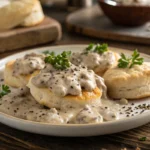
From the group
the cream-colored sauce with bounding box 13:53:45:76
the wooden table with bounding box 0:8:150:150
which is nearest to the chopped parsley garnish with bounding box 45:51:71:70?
the cream-colored sauce with bounding box 13:53:45:76

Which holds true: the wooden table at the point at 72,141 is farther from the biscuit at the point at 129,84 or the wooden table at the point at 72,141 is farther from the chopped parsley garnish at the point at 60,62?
the chopped parsley garnish at the point at 60,62

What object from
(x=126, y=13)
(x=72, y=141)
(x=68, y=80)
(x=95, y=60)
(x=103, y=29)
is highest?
(x=68, y=80)

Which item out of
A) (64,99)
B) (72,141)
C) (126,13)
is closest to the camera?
(72,141)

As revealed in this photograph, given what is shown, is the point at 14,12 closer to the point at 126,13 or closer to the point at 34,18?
the point at 34,18

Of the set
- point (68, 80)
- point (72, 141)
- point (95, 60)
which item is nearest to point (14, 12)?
point (95, 60)

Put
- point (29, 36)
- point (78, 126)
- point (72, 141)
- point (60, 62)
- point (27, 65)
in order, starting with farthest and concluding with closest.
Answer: point (29, 36), point (27, 65), point (60, 62), point (72, 141), point (78, 126)
